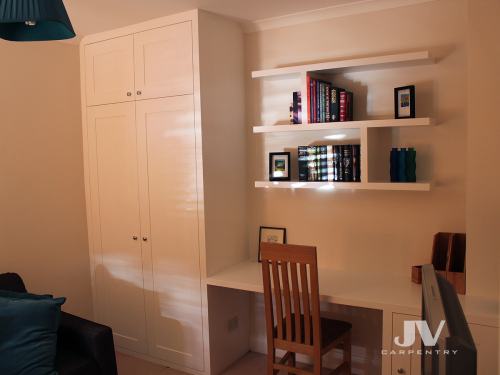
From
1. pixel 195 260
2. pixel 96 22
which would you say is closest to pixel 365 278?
pixel 195 260

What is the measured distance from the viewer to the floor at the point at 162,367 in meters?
3.16

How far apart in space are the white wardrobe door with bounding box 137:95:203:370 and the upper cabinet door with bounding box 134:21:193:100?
76mm

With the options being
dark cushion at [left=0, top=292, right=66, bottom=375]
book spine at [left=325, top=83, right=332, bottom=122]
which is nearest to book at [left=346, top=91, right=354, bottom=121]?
book spine at [left=325, top=83, right=332, bottom=122]

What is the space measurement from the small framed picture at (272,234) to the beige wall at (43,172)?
1416 millimetres

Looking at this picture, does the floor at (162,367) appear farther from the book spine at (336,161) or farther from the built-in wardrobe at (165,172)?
the book spine at (336,161)

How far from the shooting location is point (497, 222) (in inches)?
90.9

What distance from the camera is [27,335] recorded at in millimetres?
2320

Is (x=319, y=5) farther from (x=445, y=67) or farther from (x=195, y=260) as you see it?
(x=195, y=260)

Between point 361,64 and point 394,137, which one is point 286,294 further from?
point 361,64

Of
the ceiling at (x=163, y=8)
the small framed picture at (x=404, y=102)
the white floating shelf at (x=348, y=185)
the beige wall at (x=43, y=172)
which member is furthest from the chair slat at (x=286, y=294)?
the beige wall at (x=43, y=172)

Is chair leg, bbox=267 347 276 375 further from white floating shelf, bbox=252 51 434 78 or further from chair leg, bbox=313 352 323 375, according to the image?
white floating shelf, bbox=252 51 434 78

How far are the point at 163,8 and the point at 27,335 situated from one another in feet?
6.65

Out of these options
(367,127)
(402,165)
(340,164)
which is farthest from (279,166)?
(402,165)

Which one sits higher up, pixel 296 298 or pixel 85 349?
pixel 296 298
